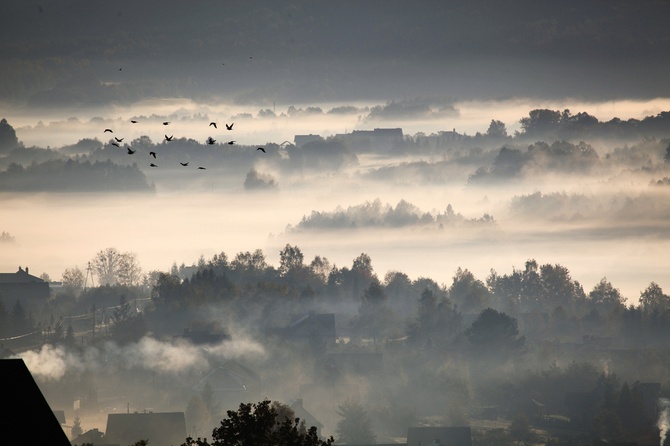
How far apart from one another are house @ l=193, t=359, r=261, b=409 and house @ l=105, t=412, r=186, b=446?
2319cm

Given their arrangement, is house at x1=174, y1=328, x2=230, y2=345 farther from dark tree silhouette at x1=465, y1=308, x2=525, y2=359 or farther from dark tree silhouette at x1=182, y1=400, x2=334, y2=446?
dark tree silhouette at x1=182, y1=400, x2=334, y2=446

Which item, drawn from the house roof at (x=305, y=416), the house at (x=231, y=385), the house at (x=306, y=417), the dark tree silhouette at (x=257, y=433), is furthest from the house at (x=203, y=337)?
the dark tree silhouette at (x=257, y=433)

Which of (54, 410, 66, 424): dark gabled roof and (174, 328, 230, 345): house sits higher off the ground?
(174, 328, 230, 345): house

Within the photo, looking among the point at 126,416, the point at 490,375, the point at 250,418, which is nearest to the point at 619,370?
the point at 490,375

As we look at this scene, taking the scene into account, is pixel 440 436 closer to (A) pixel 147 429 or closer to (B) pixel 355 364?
(A) pixel 147 429

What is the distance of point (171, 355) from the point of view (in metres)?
174

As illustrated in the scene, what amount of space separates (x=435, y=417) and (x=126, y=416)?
34.5m

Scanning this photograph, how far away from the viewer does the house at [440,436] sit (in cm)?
12088

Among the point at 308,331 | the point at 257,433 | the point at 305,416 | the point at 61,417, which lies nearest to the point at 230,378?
the point at 61,417

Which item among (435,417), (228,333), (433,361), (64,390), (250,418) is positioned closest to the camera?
(250,418)

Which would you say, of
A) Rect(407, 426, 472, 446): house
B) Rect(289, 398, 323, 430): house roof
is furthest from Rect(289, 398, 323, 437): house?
Rect(407, 426, 472, 446): house

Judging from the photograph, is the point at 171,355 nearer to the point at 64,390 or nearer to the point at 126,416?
the point at 64,390

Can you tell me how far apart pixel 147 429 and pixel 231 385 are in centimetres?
3448

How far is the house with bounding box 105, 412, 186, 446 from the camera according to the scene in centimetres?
11831
